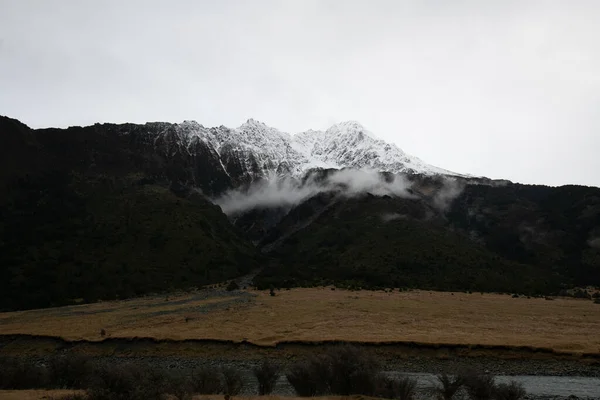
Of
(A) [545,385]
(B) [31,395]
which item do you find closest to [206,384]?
(B) [31,395]

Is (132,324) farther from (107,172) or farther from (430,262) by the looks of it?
(107,172)

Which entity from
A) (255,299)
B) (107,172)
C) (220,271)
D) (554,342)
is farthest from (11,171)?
(554,342)

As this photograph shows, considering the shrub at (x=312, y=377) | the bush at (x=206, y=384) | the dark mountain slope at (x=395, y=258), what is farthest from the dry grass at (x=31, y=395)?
the dark mountain slope at (x=395, y=258)

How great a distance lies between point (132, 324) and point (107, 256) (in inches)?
2597

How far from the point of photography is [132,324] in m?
47.8

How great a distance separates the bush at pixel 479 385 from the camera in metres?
18.9

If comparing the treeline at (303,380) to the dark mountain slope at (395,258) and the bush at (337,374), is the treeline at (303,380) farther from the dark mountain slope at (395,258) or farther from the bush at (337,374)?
the dark mountain slope at (395,258)

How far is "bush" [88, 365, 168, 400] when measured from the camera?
42.4ft

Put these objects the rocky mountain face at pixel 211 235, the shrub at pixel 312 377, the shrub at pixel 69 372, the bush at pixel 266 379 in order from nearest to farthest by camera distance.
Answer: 1. the shrub at pixel 312 377
2. the bush at pixel 266 379
3. the shrub at pixel 69 372
4. the rocky mountain face at pixel 211 235

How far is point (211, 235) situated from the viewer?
138 m

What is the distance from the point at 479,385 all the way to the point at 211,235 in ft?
407

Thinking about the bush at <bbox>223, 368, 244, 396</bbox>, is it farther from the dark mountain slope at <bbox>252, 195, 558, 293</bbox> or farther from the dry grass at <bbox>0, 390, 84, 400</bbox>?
the dark mountain slope at <bbox>252, 195, 558, 293</bbox>

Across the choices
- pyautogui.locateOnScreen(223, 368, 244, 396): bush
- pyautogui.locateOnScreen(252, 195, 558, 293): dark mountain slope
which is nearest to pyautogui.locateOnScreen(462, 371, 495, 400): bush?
pyautogui.locateOnScreen(223, 368, 244, 396): bush

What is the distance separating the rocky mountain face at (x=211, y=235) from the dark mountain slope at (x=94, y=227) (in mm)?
472
